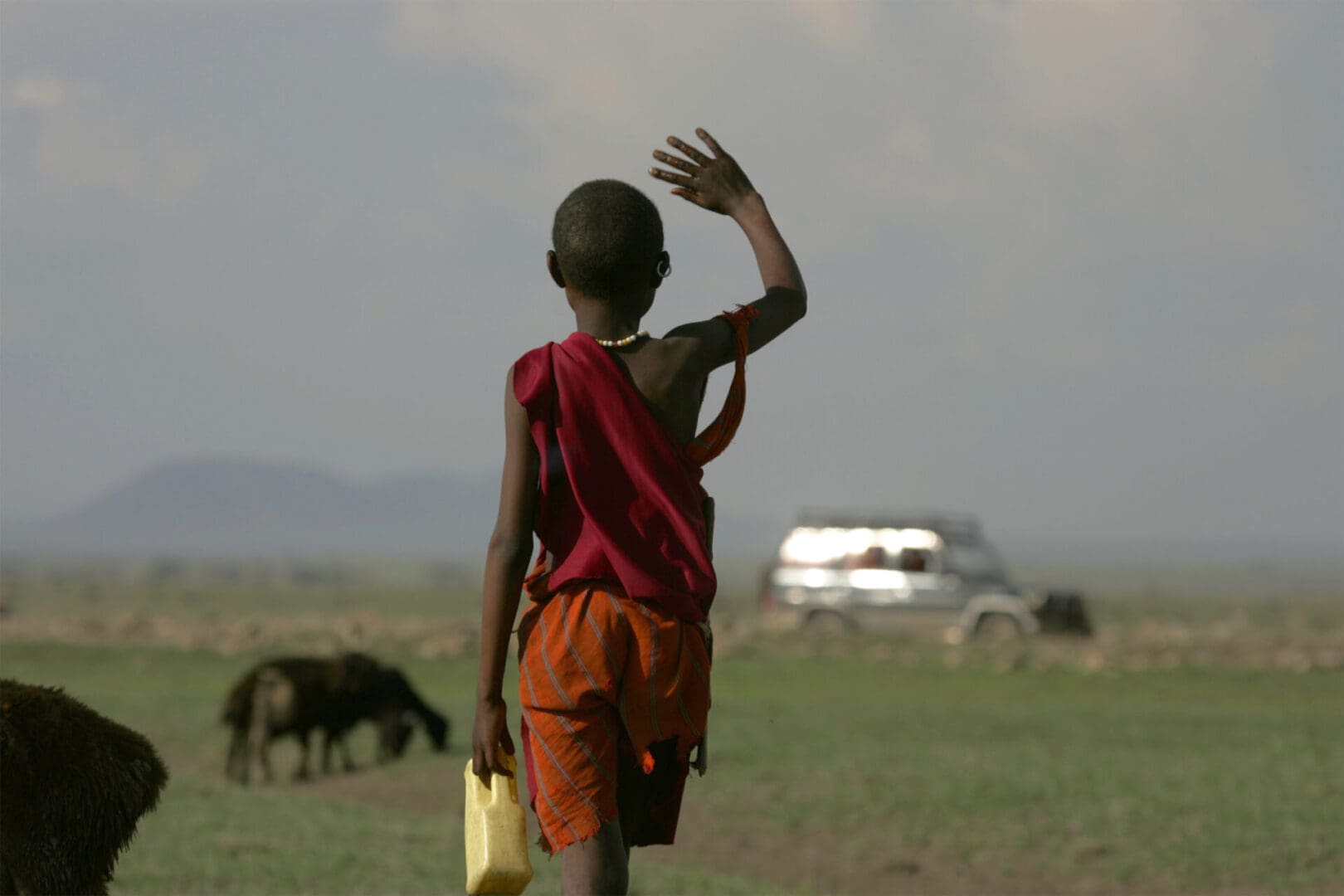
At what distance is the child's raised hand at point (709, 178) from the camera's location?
500 centimetres

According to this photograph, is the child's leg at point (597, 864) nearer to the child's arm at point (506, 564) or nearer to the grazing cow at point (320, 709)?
the child's arm at point (506, 564)

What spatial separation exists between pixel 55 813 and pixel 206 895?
2.12 m

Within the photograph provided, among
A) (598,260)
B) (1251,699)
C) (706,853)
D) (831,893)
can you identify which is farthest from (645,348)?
(1251,699)

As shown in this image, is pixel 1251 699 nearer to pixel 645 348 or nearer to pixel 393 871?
pixel 393 871

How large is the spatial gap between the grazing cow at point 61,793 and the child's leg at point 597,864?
2804 millimetres

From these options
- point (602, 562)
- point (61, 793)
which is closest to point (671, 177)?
point (602, 562)

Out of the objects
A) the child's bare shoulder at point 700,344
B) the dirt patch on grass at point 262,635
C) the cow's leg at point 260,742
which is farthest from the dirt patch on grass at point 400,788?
the dirt patch on grass at point 262,635

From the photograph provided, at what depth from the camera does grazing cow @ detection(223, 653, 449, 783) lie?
1647 centimetres

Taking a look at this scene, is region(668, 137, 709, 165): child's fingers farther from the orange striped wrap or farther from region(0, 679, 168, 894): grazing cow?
region(0, 679, 168, 894): grazing cow

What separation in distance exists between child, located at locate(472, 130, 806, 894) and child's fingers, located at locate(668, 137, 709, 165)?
610 mm

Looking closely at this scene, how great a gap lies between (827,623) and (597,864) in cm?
3040

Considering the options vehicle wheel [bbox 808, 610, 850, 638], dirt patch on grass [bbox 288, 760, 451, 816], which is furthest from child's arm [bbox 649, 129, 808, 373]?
vehicle wheel [bbox 808, 610, 850, 638]

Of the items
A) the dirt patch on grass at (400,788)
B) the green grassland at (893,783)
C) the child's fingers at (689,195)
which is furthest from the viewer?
the dirt patch on grass at (400,788)

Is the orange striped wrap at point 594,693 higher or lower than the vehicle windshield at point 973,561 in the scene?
lower
